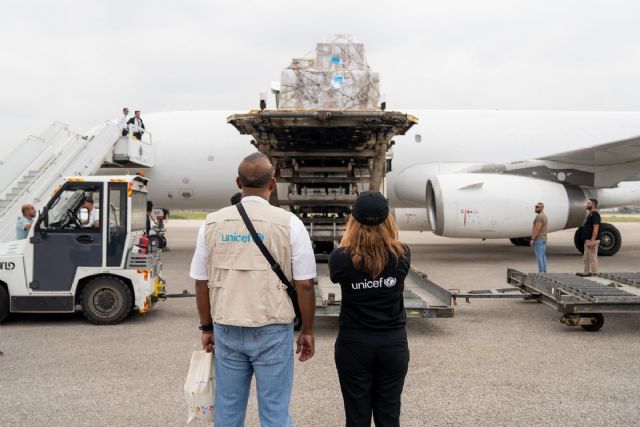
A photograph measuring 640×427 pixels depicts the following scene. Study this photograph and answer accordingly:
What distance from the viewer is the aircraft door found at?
21.0 ft

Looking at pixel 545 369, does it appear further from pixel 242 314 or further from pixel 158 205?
pixel 158 205

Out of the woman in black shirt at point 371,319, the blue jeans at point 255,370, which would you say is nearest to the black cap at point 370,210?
the woman in black shirt at point 371,319

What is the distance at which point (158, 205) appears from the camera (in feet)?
45.8

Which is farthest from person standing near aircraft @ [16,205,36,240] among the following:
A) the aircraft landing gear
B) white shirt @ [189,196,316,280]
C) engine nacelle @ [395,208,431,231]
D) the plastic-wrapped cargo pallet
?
the aircraft landing gear

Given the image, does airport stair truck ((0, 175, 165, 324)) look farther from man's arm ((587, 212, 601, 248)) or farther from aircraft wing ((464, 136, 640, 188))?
aircraft wing ((464, 136, 640, 188))

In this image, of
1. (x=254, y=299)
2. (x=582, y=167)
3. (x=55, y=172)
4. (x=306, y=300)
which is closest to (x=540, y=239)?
(x=582, y=167)

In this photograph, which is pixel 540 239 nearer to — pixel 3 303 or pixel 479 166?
pixel 479 166

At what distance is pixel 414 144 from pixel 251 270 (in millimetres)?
11428

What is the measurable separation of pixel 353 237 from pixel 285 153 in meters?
6.42

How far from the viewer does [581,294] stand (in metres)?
6.15

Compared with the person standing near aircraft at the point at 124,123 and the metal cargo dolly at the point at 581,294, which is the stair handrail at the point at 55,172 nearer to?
the person standing near aircraft at the point at 124,123

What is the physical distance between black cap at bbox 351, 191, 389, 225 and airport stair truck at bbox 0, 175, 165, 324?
439 centimetres

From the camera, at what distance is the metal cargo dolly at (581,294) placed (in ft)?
19.1

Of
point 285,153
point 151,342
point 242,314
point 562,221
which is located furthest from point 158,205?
point 242,314
